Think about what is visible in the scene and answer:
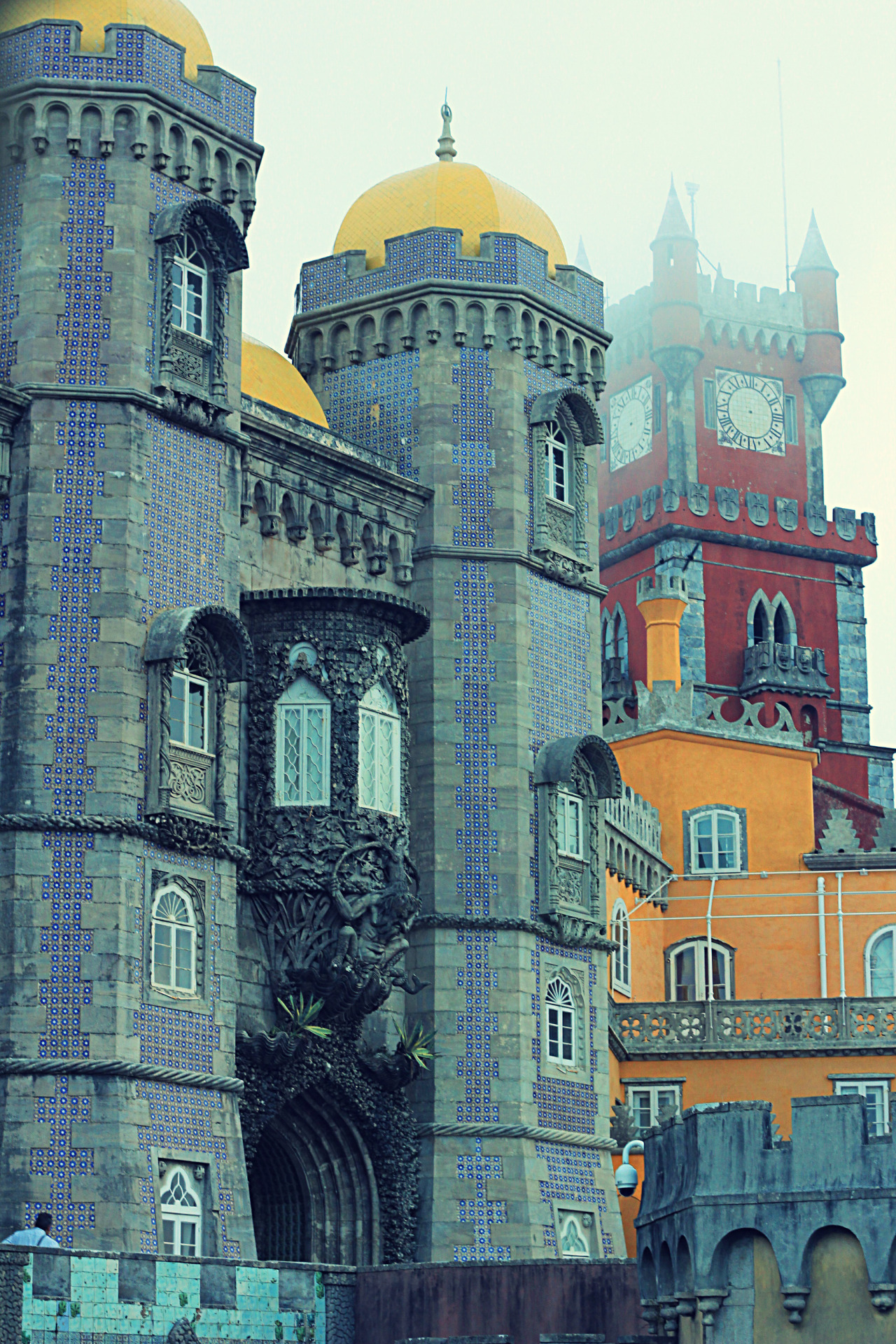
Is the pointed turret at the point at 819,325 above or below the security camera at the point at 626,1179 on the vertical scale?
above

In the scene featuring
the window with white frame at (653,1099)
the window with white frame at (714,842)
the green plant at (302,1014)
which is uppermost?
the window with white frame at (714,842)

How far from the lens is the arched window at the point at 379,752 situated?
31172 millimetres

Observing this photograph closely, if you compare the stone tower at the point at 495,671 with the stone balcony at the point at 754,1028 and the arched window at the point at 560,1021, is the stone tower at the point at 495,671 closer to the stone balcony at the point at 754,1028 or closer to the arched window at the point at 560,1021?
the arched window at the point at 560,1021

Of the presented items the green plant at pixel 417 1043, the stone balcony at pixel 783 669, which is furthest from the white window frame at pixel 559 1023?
the stone balcony at pixel 783 669

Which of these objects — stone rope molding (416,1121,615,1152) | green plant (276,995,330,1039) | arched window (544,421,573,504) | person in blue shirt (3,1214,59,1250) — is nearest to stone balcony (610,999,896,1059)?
stone rope molding (416,1121,615,1152)

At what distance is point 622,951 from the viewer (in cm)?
4578

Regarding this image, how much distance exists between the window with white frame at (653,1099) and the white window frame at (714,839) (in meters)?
7.12

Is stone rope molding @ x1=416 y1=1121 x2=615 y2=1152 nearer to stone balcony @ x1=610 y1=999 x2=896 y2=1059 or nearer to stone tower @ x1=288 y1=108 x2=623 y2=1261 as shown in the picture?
stone tower @ x1=288 y1=108 x2=623 y2=1261

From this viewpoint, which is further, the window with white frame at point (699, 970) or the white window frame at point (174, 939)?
the window with white frame at point (699, 970)

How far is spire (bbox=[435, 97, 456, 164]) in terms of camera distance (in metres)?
38.3

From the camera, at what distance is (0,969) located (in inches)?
1056

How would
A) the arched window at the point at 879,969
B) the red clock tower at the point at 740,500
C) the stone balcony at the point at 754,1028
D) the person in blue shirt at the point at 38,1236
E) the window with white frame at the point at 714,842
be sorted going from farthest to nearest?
the red clock tower at the point at 740,500 < the window with white frame at the point at 714,842 < the arched window at the point at 879,969 < the stone balcony at the point at 754,1028 < the person in blue shirt at the point at 38,1236

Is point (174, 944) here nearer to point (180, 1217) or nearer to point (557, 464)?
point (180, 1217)

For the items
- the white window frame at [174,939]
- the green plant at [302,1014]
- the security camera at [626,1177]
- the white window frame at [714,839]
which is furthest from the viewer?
the white window frame at [714,839]
